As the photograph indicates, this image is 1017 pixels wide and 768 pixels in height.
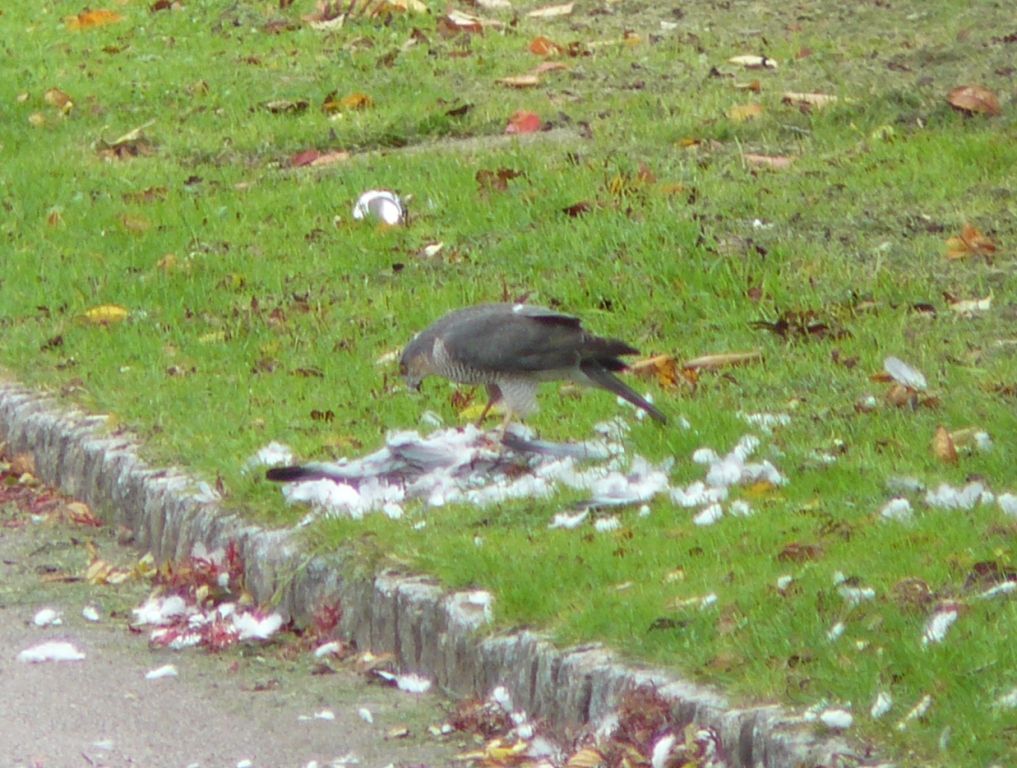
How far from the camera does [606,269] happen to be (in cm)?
750

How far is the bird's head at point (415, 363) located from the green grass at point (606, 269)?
17 cm

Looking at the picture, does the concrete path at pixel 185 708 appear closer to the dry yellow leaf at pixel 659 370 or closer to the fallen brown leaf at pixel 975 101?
the dry yellow leaf at pixel 659 370

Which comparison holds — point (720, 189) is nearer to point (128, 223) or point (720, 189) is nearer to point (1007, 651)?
point (128, 223)

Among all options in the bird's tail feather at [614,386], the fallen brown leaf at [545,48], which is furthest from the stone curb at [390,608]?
the fallen brown leaf at [545,48]

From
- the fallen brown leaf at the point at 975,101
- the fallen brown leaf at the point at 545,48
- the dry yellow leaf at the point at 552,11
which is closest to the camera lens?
the fallen brown leaf at the point at 975,101

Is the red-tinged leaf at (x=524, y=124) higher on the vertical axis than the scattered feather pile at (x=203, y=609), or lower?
higher

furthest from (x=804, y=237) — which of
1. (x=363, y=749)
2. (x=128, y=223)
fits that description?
(x=363, y=749)

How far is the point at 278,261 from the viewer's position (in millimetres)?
7996

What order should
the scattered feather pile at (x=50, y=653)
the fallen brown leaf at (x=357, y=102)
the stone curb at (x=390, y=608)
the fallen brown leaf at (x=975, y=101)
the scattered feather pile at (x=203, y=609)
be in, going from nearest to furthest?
the stone curb at (x=390, y=608)
the scattered feather pile at (x=50, y=653)
the scattered feather pile at (x=203, y=609)
the fallen brown leaf at (x=975, y=101)
the fallen brown leaf at (x=357, y=102)

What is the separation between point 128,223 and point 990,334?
4102mm

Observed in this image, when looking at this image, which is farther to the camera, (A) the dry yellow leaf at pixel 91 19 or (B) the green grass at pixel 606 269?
(A) the dry yellow leaf at pixel 91 19

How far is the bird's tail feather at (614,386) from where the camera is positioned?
566cm

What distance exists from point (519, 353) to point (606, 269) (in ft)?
6.56

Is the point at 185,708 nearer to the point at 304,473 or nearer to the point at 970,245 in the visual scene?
the point at 304,473
